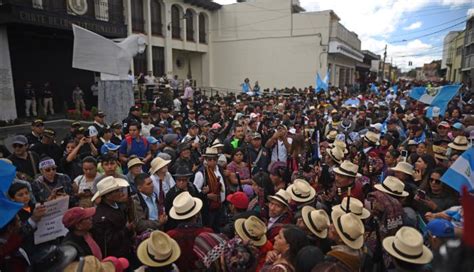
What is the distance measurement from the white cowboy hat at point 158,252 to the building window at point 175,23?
91.7ft

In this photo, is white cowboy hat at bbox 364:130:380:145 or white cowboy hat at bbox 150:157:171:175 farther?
white cowboy hat at bbox 364:130:380:145

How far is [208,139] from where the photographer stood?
789 centimetres

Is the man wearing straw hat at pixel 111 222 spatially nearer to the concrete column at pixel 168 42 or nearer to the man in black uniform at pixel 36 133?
the man in black uniform at pixel 36 133

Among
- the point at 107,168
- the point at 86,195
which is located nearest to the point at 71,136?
the point at 107,168

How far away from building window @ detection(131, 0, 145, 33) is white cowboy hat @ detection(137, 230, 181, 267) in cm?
2502

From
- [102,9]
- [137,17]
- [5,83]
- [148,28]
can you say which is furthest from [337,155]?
[137,17]

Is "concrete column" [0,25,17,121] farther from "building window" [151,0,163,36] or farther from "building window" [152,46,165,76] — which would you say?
"building window" [151,0,163,36]

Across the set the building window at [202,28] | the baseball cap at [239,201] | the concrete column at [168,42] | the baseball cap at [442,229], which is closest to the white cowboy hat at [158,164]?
the baseball cap at [239,201]

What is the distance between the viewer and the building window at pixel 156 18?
26750 millimetres

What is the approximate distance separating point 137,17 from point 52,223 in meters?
25.0

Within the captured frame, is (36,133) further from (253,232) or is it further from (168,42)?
(168,42)

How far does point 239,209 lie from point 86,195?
1.97 metres

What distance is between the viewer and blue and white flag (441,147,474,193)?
4.04 m

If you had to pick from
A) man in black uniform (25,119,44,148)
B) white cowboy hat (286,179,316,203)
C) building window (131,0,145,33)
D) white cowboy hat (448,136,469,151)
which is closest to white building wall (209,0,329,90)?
building window (131,0,145,33)
